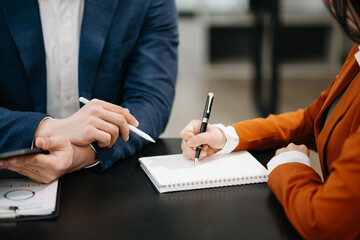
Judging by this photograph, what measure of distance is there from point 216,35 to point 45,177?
15.4 ft

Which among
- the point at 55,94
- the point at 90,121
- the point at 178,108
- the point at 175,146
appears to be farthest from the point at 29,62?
the point at 178,108

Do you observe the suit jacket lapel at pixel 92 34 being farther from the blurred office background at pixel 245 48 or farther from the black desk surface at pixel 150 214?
the blurred office background at pixel 245 48

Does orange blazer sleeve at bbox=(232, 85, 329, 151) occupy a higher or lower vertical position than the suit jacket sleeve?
lower

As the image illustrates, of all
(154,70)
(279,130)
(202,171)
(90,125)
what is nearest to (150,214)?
(202,171)

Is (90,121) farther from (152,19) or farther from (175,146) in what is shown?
(152,19)

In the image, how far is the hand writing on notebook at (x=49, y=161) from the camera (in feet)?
2.91

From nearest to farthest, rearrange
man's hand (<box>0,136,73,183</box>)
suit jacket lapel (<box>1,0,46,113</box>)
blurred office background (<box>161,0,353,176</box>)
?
man's hand (<box>0,136,73,183</box>) → suit jacket lapel (<box>1,0,46,113</box>) → blurred office background (<box>161,0,353,176</box>)

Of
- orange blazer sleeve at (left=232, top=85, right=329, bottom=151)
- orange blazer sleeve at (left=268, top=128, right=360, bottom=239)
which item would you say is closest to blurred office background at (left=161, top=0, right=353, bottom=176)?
orange blazer sleeve at (left=232, top=85, right=329, bottom=151)

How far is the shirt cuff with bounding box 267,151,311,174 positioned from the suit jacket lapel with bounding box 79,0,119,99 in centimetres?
68

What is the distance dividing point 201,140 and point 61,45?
599 mm

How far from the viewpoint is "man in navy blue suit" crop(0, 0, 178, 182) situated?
127 centimetres

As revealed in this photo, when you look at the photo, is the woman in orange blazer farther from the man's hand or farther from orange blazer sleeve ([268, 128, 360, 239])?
the man's hand

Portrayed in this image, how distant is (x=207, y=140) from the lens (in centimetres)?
105

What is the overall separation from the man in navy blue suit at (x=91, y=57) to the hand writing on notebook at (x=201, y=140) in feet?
0.49
